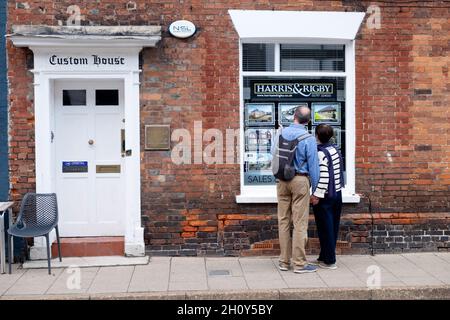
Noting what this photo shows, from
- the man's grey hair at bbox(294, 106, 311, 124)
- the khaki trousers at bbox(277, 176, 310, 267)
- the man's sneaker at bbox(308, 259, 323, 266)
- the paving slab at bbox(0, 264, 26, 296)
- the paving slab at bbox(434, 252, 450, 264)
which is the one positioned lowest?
the paving slab at bbox(0, 264, 26, 296)

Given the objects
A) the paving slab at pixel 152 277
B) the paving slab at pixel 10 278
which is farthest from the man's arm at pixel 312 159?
the paving slab at pixel 10 278

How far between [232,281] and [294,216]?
1148 mm

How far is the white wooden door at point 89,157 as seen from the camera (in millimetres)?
8672

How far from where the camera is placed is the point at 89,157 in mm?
8711

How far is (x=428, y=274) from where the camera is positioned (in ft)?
24.9

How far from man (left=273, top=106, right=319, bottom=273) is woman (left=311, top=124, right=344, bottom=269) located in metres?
0.24

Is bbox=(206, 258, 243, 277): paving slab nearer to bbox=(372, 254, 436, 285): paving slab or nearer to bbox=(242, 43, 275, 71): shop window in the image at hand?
bbox=(372, 254, 436, 285): paving slab

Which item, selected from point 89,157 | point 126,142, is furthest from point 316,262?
point 89,157

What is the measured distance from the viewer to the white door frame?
828cm

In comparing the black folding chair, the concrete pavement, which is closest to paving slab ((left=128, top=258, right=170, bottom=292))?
the concrete pavement

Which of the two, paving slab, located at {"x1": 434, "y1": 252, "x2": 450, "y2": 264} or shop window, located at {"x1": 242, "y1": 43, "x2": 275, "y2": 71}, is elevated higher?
shop window, located at {"x1": 242, "y1": 43, "x2": 275, "y2": 71}

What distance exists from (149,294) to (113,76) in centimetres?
326

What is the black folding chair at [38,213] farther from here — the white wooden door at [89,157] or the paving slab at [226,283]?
the paving slab at [226,283]

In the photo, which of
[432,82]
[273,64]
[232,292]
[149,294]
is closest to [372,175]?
[432,82]
